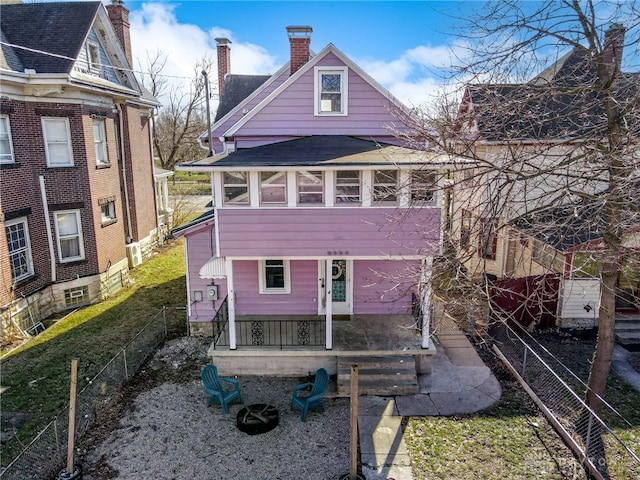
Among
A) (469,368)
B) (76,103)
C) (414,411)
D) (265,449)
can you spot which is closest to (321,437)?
(265,449)

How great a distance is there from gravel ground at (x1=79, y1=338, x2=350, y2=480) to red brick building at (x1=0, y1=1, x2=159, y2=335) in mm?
6393

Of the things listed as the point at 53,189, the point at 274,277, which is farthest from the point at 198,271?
the point at 53,189

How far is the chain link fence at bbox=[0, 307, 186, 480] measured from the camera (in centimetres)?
786

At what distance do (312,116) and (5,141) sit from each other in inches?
387

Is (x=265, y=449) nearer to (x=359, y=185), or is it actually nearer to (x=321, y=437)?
(x=321, y=437)

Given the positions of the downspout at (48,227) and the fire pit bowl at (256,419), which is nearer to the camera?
the fire pit bowl at (256,419)

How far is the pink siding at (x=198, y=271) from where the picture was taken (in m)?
13.5

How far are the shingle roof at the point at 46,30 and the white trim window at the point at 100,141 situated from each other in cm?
271

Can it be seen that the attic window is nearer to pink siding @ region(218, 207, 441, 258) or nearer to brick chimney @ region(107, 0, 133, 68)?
brick chimney @ region(107, 0, 133, 68)

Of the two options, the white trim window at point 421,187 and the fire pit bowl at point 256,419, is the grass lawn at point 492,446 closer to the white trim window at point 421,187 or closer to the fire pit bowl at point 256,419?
the fire pit bowl at point 256,419

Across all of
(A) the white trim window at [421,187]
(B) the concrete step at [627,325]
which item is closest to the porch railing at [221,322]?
(A) the white trim window at [421,187]

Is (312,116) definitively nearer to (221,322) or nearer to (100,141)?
(221,322)

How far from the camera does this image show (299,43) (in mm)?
13938

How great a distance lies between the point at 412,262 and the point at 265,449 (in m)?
6.72
